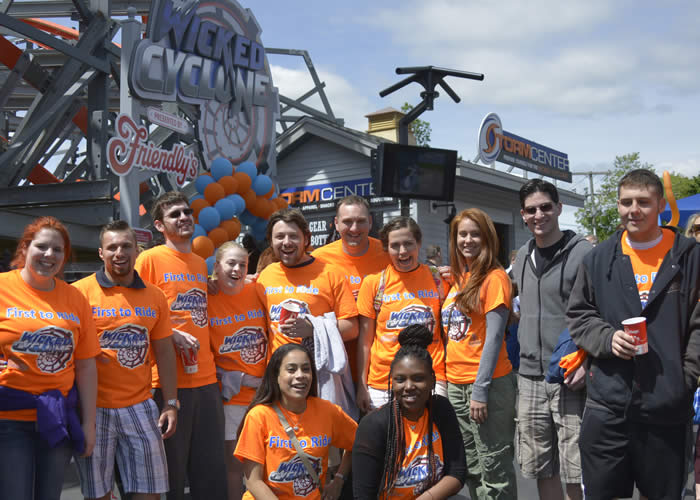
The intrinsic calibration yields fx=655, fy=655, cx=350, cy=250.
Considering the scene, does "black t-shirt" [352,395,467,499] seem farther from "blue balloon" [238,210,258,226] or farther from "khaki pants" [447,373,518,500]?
"blue balloon" [238,210,258,226]

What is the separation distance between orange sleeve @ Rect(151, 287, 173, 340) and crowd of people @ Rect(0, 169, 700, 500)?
2cm

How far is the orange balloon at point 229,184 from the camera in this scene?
10117 millimetres

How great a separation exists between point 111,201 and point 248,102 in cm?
377

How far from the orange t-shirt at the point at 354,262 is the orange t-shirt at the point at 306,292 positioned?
5.9 inches

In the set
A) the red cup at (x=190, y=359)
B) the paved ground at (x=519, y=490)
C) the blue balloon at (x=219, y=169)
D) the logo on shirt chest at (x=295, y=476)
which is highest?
the blue balloon at (x=219, y=169)

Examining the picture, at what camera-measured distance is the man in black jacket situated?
117 inches

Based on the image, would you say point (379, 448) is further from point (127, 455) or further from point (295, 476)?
point (127, 455)

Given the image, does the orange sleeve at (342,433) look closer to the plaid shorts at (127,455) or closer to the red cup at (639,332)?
the plaid shorts at (127,455)

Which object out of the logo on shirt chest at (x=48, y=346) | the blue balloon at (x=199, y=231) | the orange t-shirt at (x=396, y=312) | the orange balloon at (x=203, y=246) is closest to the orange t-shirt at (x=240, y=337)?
the orange t-shirt at (x=396, y=312)

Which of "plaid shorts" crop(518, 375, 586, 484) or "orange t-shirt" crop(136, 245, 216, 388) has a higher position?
"orange t-shirt" crop(136, 245, 216, 388)

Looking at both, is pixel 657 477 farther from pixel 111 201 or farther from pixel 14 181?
pixel 14 181

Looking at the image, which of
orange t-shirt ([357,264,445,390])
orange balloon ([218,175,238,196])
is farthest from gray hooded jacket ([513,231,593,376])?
orange balloon ([218,175,238,196])

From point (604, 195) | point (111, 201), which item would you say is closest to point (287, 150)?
point (111, 201)

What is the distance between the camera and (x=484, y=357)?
11.9 ft
